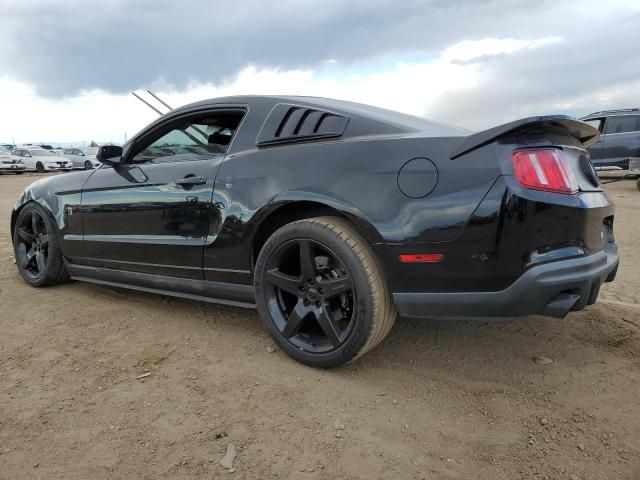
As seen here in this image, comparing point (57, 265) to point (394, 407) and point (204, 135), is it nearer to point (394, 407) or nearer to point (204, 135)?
point (204, 135)

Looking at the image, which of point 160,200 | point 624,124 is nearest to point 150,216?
point 160,200

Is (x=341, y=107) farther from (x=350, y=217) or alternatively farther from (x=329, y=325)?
(x=329, y=325)

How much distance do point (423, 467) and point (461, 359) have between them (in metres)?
0.97

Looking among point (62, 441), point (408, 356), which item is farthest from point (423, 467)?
point (62, 441)

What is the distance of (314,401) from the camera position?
224cm

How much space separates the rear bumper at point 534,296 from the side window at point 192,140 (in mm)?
1568

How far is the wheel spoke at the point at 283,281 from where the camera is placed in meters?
2.53

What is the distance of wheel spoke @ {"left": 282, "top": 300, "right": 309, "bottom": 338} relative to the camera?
252cm

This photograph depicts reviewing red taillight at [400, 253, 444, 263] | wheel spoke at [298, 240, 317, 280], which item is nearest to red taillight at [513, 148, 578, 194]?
red taillight at [400, 253, 444, 263]

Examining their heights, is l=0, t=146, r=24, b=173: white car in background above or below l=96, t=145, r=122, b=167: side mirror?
below

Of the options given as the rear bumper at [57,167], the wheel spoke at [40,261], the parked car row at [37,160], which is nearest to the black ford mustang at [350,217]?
the wheel spoke at [40,261]

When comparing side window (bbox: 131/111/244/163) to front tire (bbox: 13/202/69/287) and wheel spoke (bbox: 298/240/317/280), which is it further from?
front tire (bbox: 13/202/69/287)

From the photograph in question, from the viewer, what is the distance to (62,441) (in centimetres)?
197

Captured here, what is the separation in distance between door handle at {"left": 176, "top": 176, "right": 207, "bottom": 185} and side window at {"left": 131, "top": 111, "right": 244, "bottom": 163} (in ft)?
0.52
